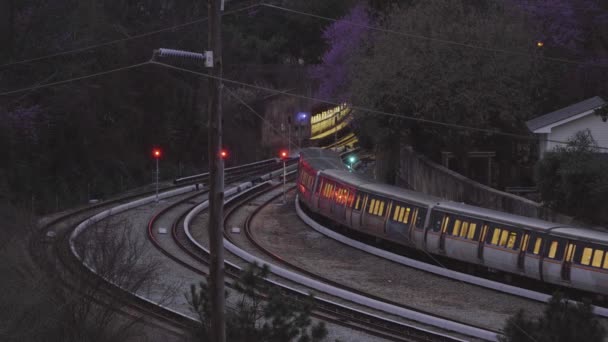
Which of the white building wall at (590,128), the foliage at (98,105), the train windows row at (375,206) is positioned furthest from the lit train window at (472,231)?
the foliage at (98,105)

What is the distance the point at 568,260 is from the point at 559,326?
453 inches

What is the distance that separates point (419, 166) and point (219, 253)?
1165 inches

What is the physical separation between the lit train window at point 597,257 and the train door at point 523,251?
223cm

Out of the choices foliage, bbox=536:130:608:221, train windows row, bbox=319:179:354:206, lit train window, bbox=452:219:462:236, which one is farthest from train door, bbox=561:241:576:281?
train windows row, bbox=319:179:354:206

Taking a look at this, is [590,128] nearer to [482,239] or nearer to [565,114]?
[565,114]

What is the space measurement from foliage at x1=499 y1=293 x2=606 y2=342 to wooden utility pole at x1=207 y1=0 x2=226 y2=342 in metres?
4.28

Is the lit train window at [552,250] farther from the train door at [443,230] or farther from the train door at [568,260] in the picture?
the train door at [443,230]

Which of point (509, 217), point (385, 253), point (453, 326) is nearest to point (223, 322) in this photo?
point (453, 326)

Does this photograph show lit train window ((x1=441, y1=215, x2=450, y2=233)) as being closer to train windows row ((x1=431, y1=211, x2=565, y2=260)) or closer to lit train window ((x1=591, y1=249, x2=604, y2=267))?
train windows row ((x1=431, y1=211, x2=565, y2=260))

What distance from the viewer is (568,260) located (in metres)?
21.8

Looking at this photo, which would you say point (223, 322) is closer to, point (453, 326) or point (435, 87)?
point (453, 326)

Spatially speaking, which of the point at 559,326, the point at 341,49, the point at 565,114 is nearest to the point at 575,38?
the point at 565,114

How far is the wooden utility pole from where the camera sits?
12195 mm

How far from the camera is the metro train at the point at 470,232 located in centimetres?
2148
